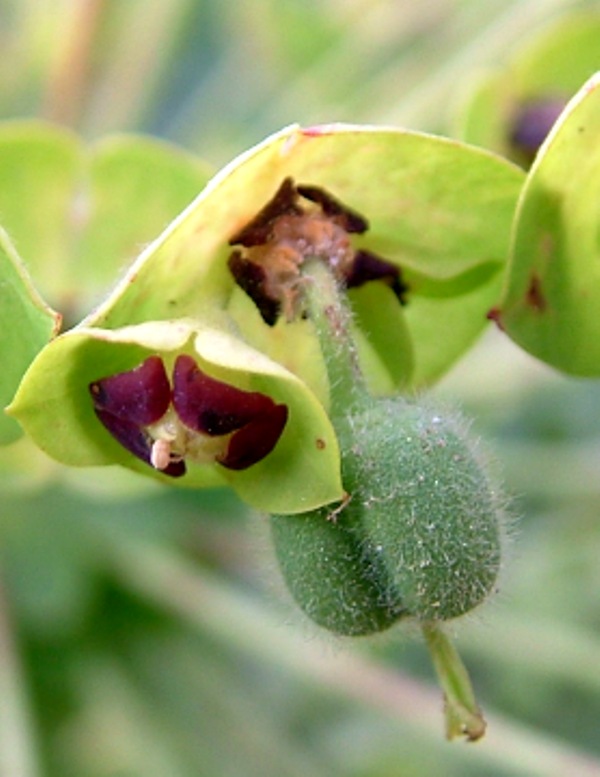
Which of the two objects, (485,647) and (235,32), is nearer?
(485,647)

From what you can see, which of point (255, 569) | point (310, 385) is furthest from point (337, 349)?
point (255, 569)

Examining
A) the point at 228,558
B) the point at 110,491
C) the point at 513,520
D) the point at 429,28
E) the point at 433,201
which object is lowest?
the point at 228,558

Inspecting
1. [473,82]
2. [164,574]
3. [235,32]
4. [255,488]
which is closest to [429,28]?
[235,32]

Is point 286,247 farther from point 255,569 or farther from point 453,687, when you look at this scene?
point 255,569

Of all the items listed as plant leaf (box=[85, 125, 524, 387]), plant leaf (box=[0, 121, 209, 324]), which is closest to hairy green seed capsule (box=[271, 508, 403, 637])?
plant leaf (box=[85, 125, 524, 387])

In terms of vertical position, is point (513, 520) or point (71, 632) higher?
point (513, 520)

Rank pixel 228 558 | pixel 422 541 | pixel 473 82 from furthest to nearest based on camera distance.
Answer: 1. pixel 228 558
2. pixel 473 82
3. pixel 422 541

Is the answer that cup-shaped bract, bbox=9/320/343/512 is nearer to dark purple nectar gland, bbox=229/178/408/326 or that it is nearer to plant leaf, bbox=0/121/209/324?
dark purple nectar gland, bbox=229/178/408/326

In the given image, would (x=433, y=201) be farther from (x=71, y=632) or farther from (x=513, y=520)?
(x=71, y=632)
